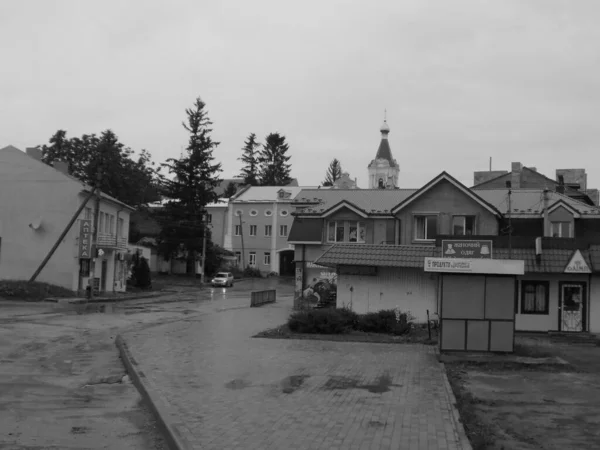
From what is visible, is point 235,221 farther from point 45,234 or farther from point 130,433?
point 130,433

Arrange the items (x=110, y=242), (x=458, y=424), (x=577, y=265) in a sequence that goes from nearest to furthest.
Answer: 1. (x=458, y=424)
2. (x=577, y=265)
3. (x=110, y=242)

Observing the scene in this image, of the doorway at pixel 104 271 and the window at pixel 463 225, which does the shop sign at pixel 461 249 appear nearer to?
the window at pixel 463 225

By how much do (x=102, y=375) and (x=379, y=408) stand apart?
6514mm

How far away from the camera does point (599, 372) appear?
15383 mm

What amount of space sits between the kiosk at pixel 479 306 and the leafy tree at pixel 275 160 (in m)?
90.1

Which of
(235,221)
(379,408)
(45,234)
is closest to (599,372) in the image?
(379,408)

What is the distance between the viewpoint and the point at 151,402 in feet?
33.9

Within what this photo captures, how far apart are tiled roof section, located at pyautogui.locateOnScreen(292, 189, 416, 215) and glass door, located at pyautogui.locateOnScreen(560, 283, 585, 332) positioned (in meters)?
13.0

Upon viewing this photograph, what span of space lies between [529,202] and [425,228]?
271 inches

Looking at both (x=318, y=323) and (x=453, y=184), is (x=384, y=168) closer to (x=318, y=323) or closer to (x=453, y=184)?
(x=453, y=184)

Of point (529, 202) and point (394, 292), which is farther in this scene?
point (529, 202)

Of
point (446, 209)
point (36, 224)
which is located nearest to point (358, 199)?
point (446, 209)

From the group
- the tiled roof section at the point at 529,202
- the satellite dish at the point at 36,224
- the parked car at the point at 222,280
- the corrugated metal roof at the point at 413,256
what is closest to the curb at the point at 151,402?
the corrugated metal roof at the point at 413,256

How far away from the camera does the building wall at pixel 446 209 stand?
3578 centimetres
